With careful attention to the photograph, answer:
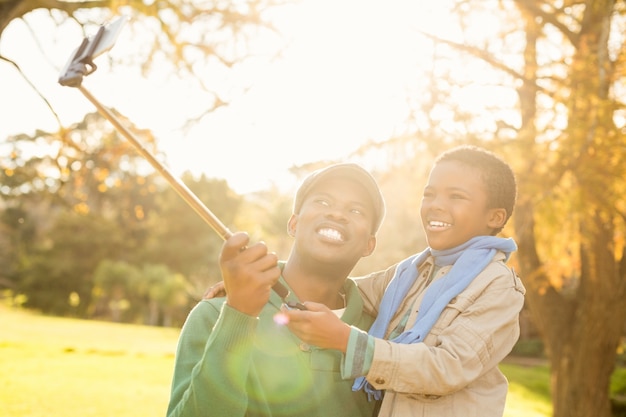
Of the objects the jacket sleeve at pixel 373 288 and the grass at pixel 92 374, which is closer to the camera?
the jacket sleeve at pixel 373 288

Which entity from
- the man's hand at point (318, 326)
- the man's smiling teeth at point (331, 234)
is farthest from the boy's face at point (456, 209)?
the man's hand at point (318, 326)

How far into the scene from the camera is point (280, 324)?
8.21 feet

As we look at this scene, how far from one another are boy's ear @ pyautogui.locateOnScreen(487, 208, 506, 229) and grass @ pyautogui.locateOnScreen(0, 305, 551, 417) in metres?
7.79

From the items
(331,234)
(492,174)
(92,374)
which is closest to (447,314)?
(331,234)

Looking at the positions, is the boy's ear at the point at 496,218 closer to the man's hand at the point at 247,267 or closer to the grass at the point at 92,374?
the man's hand at the point at 247,267

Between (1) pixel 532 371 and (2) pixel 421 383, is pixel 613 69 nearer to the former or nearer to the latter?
(2) pixel 421 383

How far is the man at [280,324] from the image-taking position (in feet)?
6.84

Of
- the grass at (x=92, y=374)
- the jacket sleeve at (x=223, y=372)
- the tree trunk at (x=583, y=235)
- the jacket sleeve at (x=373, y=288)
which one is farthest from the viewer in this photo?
the grass at (x=92, y=374)

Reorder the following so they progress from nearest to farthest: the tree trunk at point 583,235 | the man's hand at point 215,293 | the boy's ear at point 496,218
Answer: the man's hand at point 215,293, the boy's ear at point 496,218, the tree trunk at point 583,235

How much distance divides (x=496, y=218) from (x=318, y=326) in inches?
43.2

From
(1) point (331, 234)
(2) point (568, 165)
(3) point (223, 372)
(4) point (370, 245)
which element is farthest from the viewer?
(2) point (568, 165)

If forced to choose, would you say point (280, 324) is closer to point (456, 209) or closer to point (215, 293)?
point (215, 293)

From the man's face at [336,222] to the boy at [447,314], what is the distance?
0.26 meters

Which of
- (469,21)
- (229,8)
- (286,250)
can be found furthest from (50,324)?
(469,21)
